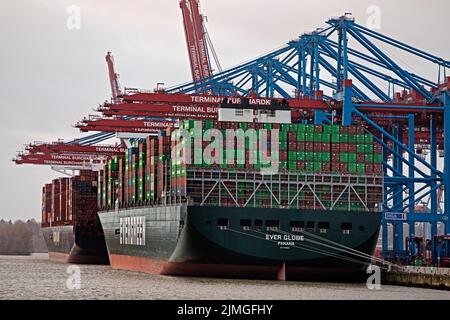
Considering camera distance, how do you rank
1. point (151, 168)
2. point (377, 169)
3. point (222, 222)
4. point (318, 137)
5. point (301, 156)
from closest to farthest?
point (222, 222) → point (301, 156) → point (318, 137) → point (377, 169) → point (151, 168)

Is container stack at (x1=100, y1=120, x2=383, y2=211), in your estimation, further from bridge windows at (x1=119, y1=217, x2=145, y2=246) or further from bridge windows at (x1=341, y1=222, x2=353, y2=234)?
bridge windows at (x1=119, y1=217, x2=145, y2=246)

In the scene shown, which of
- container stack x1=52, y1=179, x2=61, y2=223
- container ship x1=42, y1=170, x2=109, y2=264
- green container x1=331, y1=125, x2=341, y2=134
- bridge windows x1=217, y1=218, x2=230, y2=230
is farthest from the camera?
container stack x1=52, y1=179, x2=61, y2=223

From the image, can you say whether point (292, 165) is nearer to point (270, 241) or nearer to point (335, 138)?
point (335, 138)

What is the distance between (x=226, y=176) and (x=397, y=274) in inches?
458

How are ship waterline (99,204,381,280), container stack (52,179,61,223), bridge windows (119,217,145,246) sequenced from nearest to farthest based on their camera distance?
ship waterline (99,204,381,280) → bridge windows (119,217,145,246) → container stack (52,179,61,223)

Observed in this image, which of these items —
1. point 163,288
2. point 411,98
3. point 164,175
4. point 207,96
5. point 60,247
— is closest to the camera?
point 163,288

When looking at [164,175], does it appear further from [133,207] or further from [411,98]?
[411,98]

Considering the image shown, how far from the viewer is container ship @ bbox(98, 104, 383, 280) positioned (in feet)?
194

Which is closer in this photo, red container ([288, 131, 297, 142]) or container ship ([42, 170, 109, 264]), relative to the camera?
red container ([288, 131, 297, 142])

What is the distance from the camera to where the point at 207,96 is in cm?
7225

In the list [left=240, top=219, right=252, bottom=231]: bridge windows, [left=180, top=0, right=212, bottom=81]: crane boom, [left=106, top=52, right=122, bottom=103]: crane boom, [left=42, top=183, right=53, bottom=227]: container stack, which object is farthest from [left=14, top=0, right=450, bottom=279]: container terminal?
[left=106, top=52, right=122, bottom=103]: crane boom

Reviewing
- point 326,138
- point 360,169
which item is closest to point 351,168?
point 360,169

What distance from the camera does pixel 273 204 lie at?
60625 millimetres

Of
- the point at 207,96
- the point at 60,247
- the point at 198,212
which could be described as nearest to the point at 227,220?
the point at 198,212
